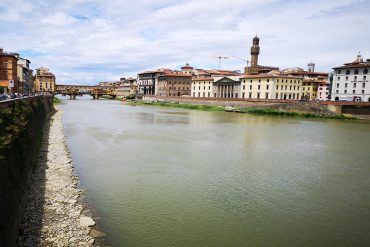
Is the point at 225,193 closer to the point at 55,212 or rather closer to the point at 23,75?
the point at 55,212

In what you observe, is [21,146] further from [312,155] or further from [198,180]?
[312,155]

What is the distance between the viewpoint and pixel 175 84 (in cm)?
10862

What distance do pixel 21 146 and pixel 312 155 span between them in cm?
1866

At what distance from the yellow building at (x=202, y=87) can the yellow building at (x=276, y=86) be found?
1707 cm

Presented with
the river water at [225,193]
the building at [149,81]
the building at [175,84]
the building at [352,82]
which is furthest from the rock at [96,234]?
the building at [149,81]

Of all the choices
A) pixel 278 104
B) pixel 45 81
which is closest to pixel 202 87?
pixel 278 104

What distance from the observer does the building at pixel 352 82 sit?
60.3 meters

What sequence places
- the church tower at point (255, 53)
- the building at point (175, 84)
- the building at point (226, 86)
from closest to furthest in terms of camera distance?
the building at point (226, 86), the church tower at point (255, 53), the building at point (175, 84)

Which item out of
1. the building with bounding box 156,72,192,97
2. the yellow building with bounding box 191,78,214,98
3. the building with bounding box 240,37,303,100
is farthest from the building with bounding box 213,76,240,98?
the building with bounding box 156,72,192,97

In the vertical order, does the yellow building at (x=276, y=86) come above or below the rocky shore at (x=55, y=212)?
above

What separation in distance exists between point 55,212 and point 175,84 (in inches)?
3910

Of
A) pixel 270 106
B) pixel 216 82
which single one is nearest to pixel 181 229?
pixel 270 106

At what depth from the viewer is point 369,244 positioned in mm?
9703

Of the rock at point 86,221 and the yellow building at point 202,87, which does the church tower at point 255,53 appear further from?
the rock at point 86,221
